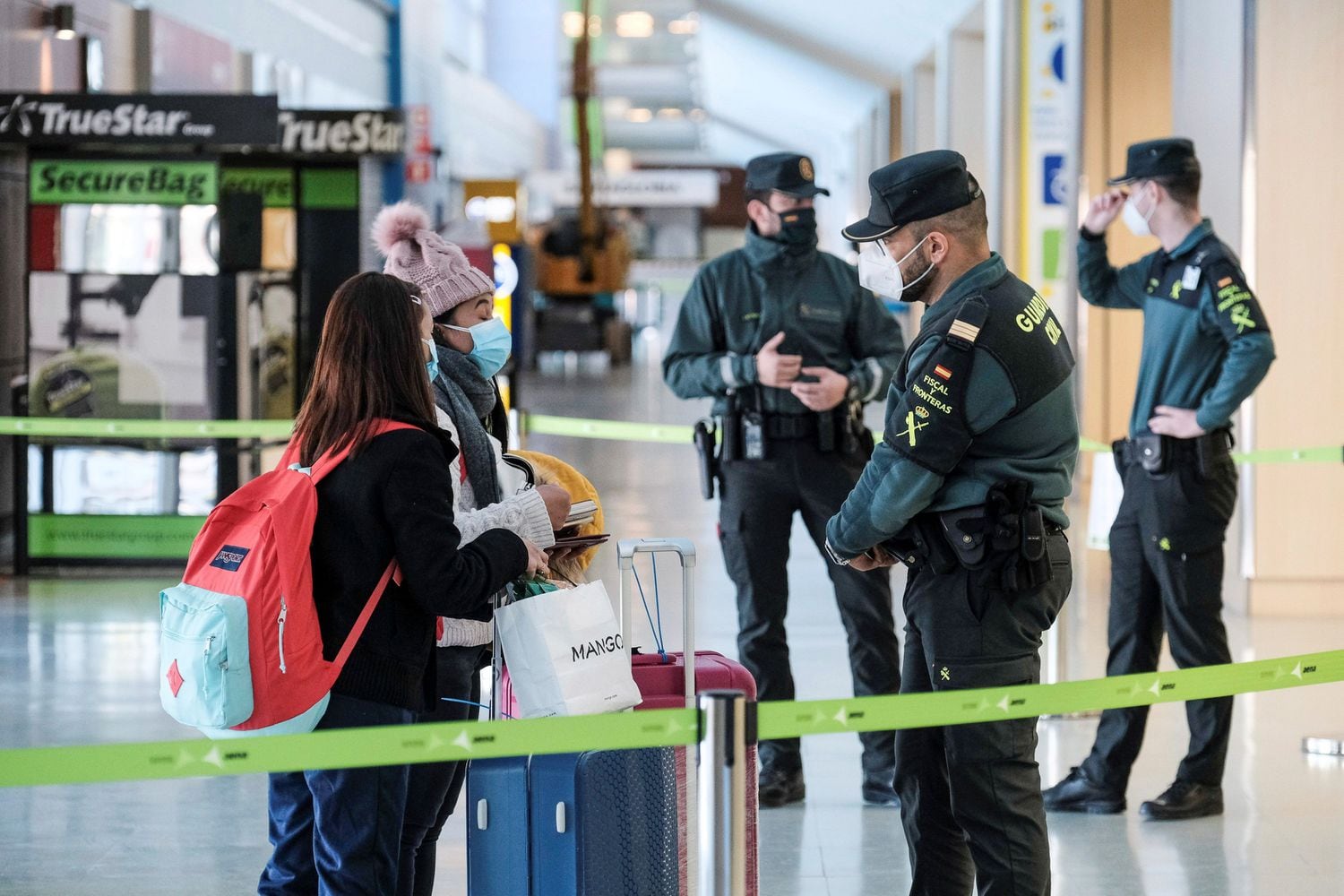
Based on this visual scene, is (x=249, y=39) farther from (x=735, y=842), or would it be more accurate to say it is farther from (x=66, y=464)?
(x=735, y=842)

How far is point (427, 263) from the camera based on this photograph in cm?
320

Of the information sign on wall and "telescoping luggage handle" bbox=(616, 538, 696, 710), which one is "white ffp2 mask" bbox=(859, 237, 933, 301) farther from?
the information sign on wall

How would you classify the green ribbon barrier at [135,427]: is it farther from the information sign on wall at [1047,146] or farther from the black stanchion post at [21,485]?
the information sign on wall at [1047,146]

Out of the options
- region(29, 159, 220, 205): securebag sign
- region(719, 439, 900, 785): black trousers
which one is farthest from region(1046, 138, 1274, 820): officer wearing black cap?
region(29, 159, 220, 205): securebag sign

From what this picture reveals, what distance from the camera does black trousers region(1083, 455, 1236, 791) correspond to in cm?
431

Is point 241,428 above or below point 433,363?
below

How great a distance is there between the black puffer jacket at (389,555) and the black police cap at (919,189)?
938mm

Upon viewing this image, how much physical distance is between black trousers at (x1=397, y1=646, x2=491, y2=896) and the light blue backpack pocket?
46 centimetres

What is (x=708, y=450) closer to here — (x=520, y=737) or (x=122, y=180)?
(x=520, y=737)

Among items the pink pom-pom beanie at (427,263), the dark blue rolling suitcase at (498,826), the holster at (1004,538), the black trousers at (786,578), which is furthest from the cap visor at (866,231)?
the black trousers at (786,578)

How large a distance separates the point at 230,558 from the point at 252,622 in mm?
→ 119

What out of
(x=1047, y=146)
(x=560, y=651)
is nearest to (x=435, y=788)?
(x=560, y=651)

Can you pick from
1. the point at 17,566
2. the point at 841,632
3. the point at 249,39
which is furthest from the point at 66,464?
the point at 249,39

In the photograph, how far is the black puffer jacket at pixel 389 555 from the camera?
2.63 metres
